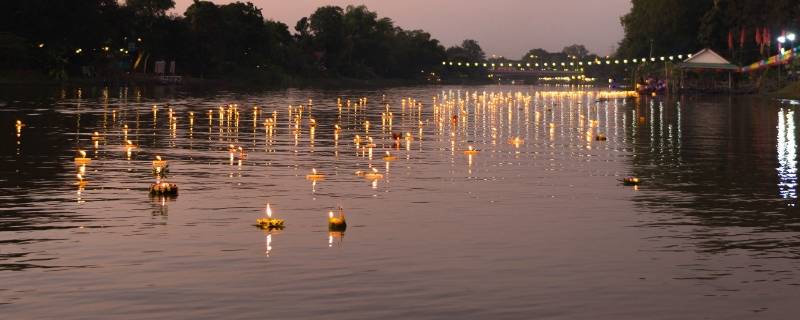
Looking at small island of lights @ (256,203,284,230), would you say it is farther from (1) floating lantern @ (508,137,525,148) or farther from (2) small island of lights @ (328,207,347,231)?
(1) floating lantern @ (508,137,525,148)

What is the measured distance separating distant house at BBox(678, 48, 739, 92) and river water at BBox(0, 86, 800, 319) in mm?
88775

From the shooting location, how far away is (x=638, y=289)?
63.4ft

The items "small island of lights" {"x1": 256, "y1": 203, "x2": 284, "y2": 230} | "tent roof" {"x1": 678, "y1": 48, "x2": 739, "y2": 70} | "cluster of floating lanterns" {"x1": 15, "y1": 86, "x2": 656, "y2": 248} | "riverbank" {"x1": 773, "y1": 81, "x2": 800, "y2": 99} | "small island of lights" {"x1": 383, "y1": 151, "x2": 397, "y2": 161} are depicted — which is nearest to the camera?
"small island of lights" {"x1": 256, "y1": 203, "x2": 284, "y2": 230}

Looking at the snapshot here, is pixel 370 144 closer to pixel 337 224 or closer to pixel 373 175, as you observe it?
pixel 373 175

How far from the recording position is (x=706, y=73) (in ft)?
558

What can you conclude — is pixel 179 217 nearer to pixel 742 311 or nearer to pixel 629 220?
pixel 629 220

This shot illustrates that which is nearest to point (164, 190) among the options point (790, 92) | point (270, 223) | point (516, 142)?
point (270, 223)

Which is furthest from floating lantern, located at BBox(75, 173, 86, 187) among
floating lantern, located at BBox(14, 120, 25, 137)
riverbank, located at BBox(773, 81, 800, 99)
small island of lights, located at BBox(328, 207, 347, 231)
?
riverbank, located at BBox(773, 81, 800, 99)

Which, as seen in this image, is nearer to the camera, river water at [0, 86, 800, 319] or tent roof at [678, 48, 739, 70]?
river water at [0, 86, 800, 319]

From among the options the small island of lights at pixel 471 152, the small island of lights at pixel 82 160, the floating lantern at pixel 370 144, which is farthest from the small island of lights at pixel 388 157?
the small island of lights at pixel 82 160

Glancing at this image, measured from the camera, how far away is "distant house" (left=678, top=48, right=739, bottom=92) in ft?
456

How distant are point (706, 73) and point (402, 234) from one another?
497 ft

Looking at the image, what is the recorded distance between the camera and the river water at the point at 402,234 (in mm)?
18109

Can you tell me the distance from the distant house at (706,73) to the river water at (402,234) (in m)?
88.8
